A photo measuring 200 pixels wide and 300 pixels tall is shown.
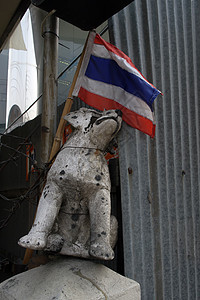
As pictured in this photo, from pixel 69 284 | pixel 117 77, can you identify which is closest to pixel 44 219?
pixel 69 284

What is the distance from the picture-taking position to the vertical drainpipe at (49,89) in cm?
279

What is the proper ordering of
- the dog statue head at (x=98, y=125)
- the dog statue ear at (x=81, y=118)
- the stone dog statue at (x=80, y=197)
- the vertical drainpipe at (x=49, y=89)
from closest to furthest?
1. the stone dog statue at (x=80, y=197)
2. the dog statue head at (x=98, y=125)
3. the dog statue ear at (x=81, y=118)
4. the vertical drainpipe at (x=49, y=89)

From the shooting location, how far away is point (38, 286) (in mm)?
1733

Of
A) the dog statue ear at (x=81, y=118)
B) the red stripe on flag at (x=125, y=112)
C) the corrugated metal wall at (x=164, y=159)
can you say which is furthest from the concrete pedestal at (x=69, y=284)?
the red stripe on flag at (x=125, y=112)

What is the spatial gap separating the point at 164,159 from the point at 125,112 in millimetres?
763

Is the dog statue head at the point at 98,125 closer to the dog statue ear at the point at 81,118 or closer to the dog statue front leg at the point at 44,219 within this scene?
the dog statue ear at the point at 81,118

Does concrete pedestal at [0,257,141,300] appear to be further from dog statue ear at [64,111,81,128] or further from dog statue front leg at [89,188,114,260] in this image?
dog statue ear at [64,111,81,128]

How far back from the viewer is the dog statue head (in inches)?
80.5

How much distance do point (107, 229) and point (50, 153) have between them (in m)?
1.19

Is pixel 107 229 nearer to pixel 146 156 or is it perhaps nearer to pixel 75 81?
pixel 146 156

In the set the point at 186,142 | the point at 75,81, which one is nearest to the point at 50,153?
the point at 75,81

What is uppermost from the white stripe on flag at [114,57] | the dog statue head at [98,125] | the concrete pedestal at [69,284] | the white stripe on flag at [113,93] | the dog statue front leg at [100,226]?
the white stripe on flag at [114,57]

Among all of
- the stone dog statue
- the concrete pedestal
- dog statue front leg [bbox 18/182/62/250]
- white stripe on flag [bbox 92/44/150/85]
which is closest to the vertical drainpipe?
white stripe on flag [bbox 92/44/150/85]

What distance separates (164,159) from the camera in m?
2.79
